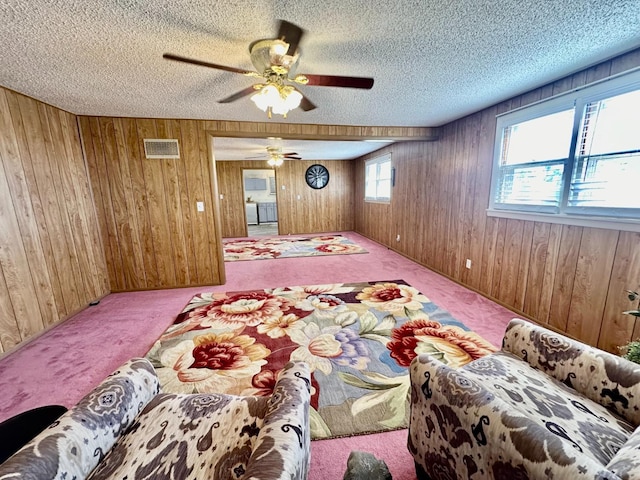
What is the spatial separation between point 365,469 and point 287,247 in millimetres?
4990

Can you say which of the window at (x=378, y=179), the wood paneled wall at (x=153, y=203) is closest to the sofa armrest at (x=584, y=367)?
the wood paneled wall at (x=153, y=203)

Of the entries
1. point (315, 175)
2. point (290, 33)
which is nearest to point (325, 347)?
point (290, 33)

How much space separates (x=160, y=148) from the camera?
332 cm

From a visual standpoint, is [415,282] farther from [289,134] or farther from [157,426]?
[157,426]

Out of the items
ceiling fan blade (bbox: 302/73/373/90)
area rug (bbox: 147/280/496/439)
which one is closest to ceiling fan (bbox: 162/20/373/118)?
ceiling fan blade (bbox: 302/73/373/90)

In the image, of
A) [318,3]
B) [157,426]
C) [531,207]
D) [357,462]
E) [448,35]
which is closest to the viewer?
[157,426]

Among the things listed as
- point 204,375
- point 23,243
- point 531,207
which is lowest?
point 204,375

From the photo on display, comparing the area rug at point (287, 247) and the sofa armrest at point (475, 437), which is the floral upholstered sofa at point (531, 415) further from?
the area rug at point (287, 247)

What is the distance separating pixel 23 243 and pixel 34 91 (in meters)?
1.37

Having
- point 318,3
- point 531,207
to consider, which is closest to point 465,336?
point 531,207

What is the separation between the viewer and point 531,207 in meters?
2.55

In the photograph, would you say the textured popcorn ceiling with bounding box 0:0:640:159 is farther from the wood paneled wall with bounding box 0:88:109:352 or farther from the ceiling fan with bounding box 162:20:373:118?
the wood paneled wall with bounding box 0:88:109:352

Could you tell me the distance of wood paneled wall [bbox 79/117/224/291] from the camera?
324 centimetres

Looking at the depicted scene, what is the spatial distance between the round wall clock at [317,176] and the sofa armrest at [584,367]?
6742 millimetres
